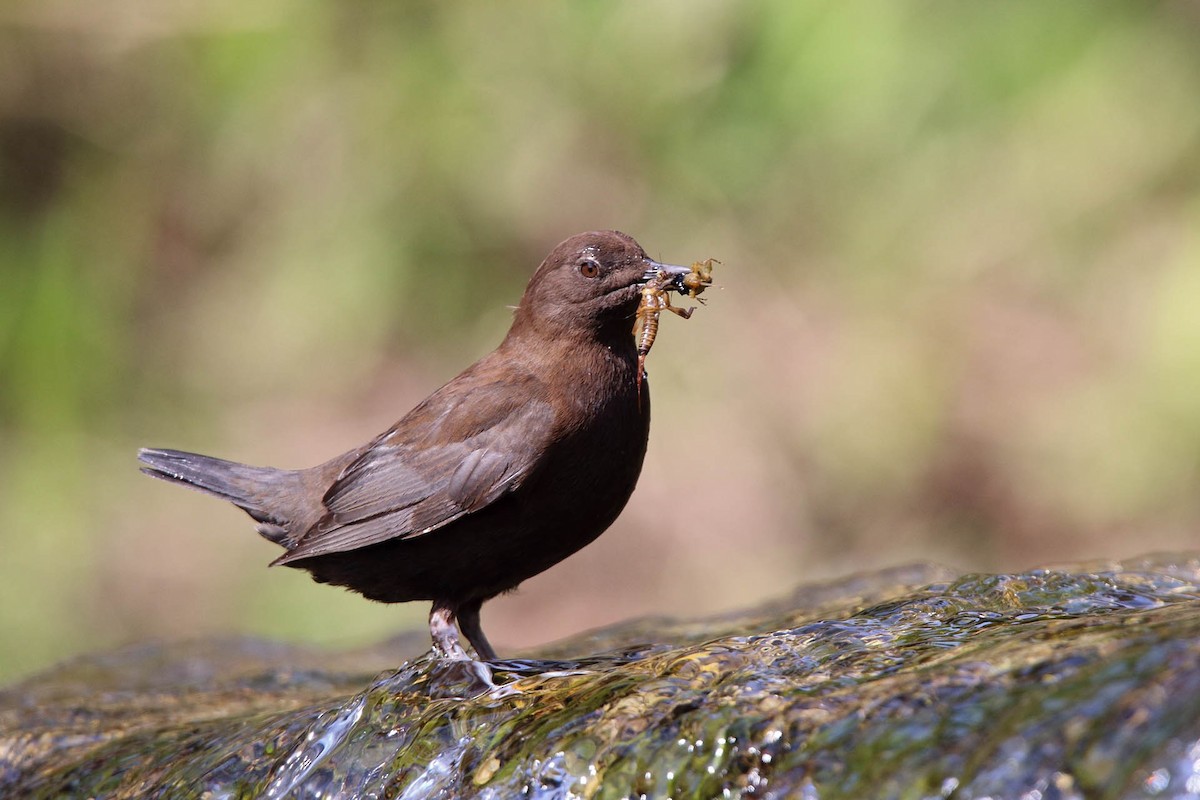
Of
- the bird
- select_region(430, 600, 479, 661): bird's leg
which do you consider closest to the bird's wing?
the bird

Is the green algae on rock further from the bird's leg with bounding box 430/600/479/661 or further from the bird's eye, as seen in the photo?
the bird's eye

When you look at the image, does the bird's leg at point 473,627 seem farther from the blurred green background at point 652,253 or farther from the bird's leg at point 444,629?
the blurred green background at point 652,253

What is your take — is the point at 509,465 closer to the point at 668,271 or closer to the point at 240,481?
the point at 668,271

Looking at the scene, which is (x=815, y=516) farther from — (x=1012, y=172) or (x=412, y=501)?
(x=412, y=501)

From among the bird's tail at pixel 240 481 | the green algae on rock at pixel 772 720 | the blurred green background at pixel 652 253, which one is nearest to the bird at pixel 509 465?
the bird's tail at pixel 240 481

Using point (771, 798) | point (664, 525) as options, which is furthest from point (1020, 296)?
point (771, 798)

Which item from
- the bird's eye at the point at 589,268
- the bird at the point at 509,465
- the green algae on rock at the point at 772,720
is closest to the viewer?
the green algae on rock at the point at 772,720
